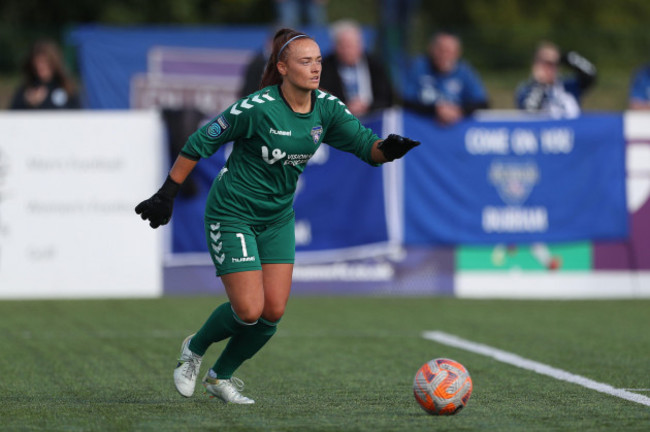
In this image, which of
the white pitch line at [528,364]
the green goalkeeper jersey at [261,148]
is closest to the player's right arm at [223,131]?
the green goalkeeper jersey at [261,148]

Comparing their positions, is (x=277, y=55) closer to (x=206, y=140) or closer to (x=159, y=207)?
(x=206, y=140)

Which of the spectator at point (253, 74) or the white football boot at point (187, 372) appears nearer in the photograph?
the white football boot at point (187, 372)

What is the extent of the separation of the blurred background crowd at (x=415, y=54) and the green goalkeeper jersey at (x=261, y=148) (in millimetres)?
6198

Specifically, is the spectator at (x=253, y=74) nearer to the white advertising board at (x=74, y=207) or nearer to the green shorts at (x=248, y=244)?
the white advertising board at (x=74, y=207)

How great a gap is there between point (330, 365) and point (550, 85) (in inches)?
273

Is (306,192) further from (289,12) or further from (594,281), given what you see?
(289,12)

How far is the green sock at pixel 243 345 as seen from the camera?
6.55 meters

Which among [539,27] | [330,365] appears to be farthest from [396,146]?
[539,27]

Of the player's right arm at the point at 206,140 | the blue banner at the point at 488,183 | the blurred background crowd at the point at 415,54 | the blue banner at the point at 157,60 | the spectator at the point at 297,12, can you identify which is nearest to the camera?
the player's right arm at the point at 206,140

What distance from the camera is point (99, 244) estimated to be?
12.7 meters

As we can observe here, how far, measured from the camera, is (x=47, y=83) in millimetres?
13508

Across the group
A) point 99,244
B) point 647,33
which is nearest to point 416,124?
point 99,244

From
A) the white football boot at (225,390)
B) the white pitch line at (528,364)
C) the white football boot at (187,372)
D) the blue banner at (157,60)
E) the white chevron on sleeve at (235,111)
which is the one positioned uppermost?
the blue banner at (157,60)

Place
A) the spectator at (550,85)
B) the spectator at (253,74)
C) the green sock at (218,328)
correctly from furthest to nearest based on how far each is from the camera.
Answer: the spectator at (550,85), the spectator at (253,74), the green sock at (218,328)
